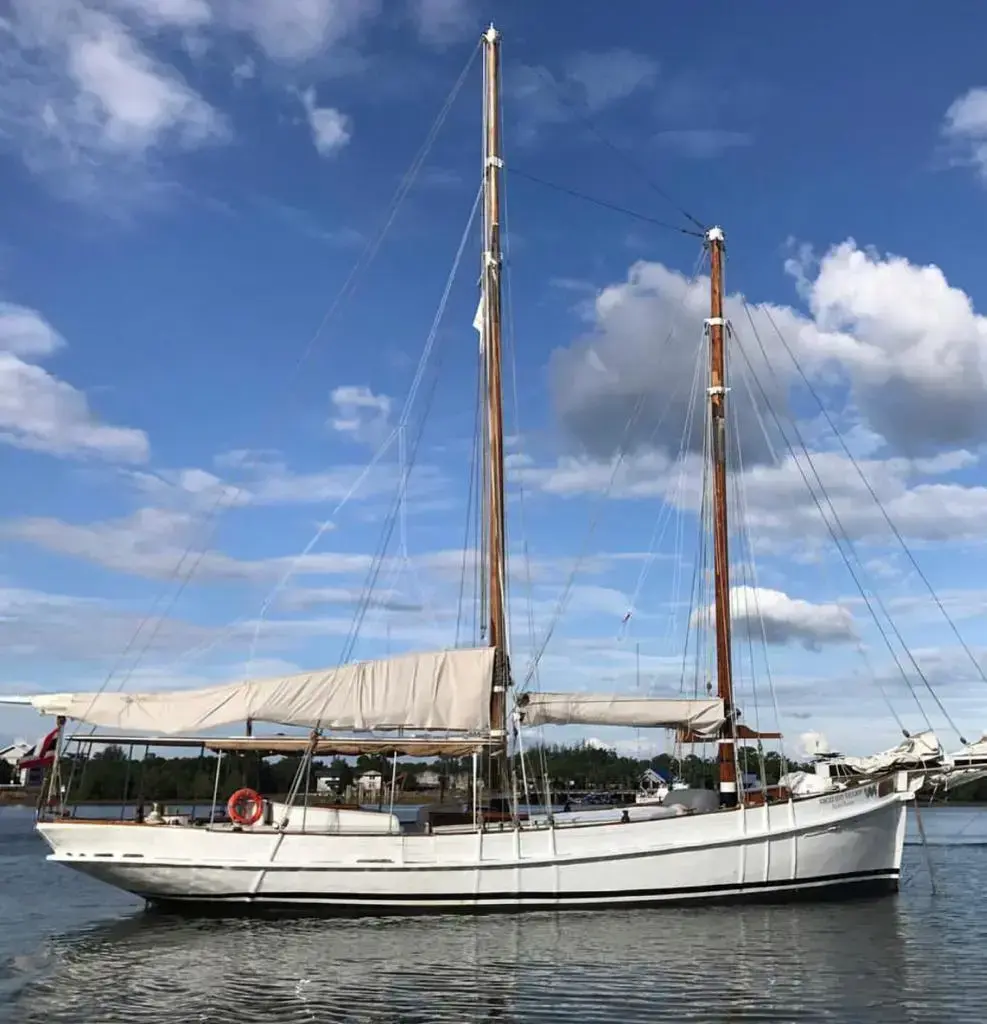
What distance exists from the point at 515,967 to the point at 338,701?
1013 cm

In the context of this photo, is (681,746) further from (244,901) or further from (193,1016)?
(193,1016)

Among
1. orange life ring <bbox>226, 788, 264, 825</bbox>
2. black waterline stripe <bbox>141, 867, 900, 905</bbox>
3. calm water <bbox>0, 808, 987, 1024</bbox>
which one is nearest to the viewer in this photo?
calm water <bbox>0, 808, 987, 1024</bbox>

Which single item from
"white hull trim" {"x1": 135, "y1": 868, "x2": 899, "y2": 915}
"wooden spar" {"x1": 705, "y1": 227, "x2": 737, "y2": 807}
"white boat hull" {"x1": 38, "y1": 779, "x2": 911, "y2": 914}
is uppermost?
"wooden spar" {"x1": 705, "y1": 227, "x2": 737, "y2": 807}

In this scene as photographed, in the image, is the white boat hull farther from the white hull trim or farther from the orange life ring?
the orange life ring

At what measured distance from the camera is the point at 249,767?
32.9 meters

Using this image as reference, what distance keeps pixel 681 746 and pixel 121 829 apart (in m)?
18.8

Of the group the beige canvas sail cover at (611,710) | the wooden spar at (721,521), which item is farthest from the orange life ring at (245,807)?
the wooden spar at (721,521)

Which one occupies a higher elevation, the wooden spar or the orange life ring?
the wooden spar

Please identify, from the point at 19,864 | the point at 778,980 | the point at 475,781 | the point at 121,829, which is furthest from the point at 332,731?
the point at 19,864

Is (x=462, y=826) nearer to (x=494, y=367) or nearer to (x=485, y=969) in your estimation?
(x=485, y=969)

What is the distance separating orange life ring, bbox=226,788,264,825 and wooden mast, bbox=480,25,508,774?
6974mm

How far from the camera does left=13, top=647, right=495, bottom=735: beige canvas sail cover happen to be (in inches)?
1177

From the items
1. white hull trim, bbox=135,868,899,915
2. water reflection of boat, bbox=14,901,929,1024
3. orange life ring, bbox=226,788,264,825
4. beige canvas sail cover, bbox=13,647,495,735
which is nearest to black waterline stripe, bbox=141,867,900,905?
white hull trim, bbox=135,868,899,915

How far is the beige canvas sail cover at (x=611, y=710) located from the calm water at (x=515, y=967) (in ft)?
19.2
